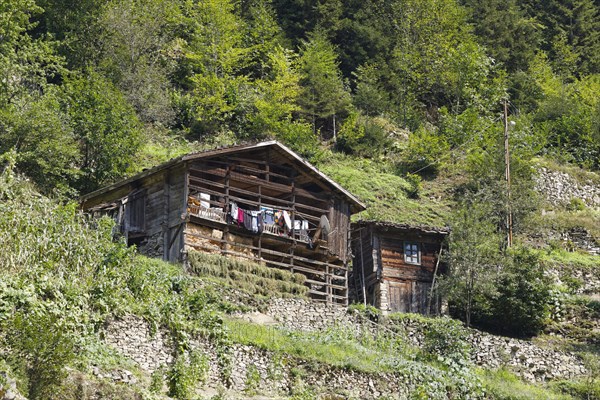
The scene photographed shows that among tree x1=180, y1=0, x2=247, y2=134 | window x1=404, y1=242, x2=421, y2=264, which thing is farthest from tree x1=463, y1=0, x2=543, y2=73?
window x1=404, y1=242, x2=421, y2=264

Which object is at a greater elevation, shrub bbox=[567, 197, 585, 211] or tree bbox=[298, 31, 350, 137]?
tree bbox=[298, 31, 350, 137]

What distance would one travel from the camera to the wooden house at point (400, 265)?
4444 cm

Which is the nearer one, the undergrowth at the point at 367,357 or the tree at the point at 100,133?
the undergrowth at the point at 367,357

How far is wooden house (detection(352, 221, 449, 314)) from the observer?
1750 inches

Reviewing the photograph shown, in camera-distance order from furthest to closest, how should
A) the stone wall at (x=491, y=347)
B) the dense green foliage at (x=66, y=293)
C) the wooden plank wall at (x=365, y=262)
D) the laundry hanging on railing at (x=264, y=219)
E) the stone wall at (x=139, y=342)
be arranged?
the wooden plank wall at (x=365, y=262)
the laundry hanging on railing at (x=264, y=219)
the stone wall at (x=491, y=347)
the stone wall at (x=139, y=342)
the dense green foliage at (x=66, y=293)

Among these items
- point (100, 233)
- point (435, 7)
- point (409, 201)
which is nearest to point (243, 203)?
point (100, 233)

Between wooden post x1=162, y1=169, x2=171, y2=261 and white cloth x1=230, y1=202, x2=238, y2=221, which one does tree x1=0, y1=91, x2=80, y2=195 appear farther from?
white cloth x1=230, y1=202, x2=238, y2=221

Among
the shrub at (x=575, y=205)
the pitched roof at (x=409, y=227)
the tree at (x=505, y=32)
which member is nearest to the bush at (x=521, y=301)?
the pitched roof at (x=409, y=227)

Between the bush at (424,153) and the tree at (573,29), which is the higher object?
the tree at (573,29)

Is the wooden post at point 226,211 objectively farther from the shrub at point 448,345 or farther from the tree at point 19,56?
the tree at point 19,56

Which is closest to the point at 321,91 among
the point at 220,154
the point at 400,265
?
the point at 400,265

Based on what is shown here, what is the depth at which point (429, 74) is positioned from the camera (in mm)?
69688

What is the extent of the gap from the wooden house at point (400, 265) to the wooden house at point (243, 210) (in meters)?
1.80

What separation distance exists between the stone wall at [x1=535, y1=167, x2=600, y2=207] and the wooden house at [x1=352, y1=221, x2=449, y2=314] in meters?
15.2
